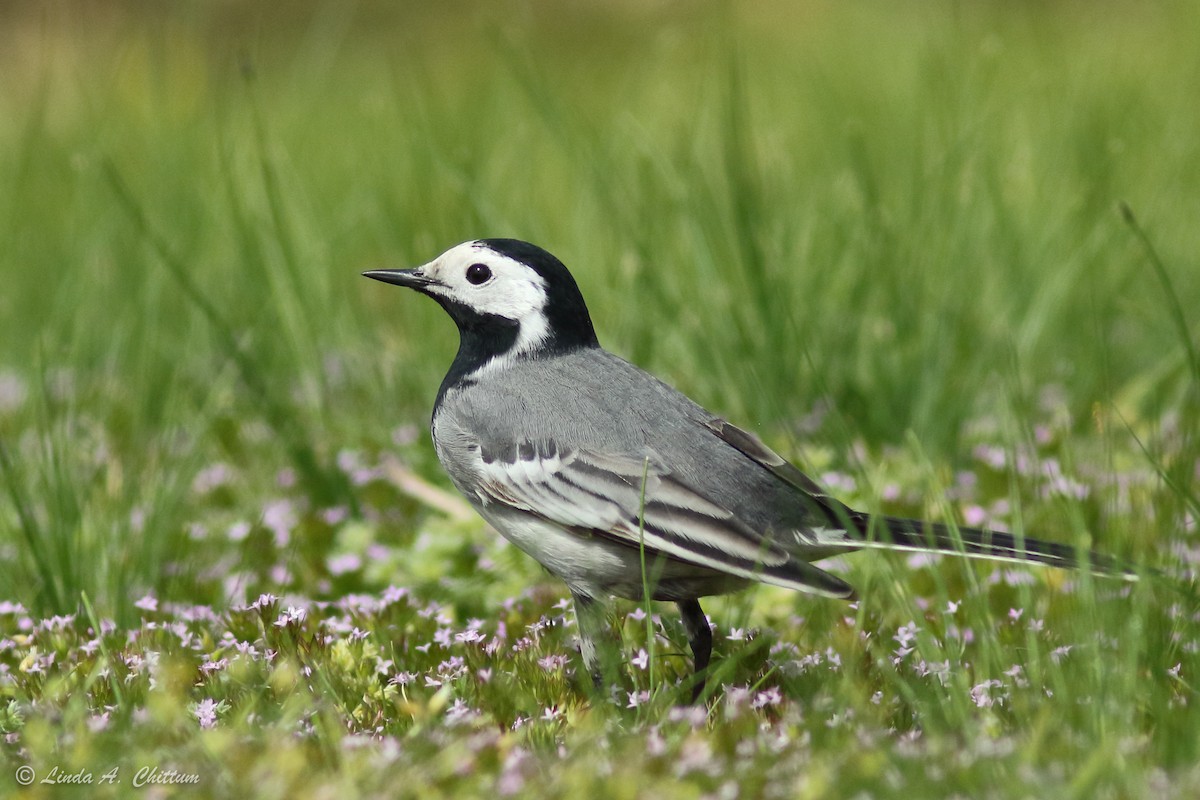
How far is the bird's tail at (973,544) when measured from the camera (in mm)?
3560

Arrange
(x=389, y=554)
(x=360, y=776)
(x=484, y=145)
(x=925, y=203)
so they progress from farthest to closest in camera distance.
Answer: (x=484, y=145) → (x=925, y=203) → (x=389, y=554) → (x=360, y=776)

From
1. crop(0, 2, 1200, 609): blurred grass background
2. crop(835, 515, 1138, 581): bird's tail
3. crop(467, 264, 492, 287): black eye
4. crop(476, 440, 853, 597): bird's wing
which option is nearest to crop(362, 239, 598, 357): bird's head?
crop(467, 264, 492, 287): black eye

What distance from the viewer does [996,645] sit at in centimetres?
336

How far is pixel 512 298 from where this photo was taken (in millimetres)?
4504

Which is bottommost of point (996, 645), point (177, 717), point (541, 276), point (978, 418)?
point (978, 418)

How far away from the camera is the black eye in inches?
179

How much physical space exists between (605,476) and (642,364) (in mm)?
2437

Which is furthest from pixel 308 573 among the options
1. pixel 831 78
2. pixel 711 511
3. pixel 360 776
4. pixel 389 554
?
pixel 831 78

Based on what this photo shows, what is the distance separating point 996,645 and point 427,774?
1461 millimetres

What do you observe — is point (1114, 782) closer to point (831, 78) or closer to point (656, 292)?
point (656, 292)

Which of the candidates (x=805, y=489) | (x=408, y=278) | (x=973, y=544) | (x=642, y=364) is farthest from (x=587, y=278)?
(x=973, y=544)

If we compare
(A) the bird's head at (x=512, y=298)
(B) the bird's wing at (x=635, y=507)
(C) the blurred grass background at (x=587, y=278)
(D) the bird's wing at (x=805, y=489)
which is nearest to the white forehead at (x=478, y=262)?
(A) the bird's head at (x=512, y=298)

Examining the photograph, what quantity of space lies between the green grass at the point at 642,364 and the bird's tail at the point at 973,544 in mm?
98

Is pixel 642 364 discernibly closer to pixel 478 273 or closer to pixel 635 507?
pixel 478 273
